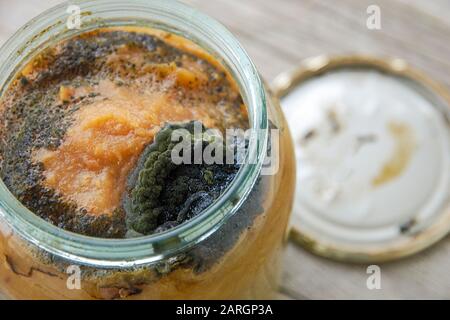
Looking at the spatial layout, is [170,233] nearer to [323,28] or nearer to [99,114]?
[99,114]

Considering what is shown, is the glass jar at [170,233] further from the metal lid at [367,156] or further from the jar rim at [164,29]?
the metal lid at [367,156]

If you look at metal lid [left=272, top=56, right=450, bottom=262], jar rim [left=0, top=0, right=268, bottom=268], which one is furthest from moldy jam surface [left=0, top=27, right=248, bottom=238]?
metal lid [left=272, top=56, right=450, bottom=262]

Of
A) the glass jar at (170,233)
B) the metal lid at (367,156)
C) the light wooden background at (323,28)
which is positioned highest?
the light wooden background at (323,28)

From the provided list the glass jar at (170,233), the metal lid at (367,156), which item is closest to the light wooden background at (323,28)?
the metal lid at (367,156)

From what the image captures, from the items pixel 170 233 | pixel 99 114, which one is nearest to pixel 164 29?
pixel 99 114
